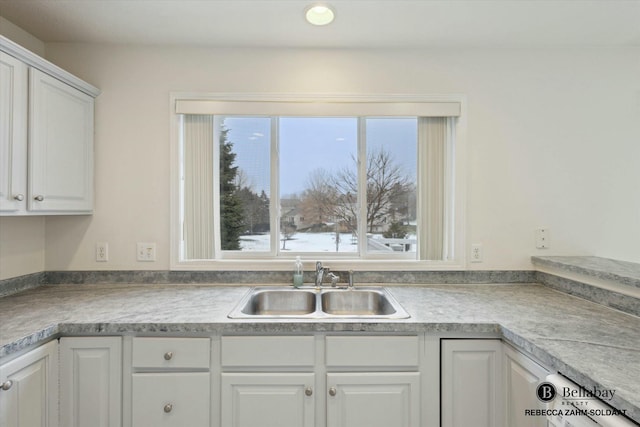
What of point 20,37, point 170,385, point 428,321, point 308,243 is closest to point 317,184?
point 308,243

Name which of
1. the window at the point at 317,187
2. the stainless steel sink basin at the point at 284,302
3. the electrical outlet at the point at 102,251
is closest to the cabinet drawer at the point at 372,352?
the stainless steel sink basin at the point at 284,302

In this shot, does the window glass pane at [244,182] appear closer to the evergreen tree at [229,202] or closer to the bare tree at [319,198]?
the evergreen tree at [229,202]

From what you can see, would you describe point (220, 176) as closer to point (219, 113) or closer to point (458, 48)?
point (219, 113)

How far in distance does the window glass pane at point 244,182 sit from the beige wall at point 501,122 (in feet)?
0.90

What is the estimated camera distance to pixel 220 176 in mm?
2121

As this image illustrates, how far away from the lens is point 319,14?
1.63 meters

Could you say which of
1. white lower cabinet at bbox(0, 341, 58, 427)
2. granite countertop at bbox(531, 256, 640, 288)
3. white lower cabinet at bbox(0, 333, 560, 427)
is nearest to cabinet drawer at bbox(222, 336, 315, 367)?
white lower cabinet at bbox(0, 333, 560, 427)

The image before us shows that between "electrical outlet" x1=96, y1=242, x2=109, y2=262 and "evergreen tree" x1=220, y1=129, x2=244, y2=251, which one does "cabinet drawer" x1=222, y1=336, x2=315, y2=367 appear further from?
"electrical outlet" x1=96, y1=242, x2=109, y2=262

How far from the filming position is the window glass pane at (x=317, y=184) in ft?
7.04

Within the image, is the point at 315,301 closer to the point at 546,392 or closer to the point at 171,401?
the point at 171,401

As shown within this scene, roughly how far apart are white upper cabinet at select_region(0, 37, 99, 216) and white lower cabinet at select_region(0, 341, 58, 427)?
2.18 feet

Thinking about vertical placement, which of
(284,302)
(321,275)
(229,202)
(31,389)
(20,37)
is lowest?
(31,389)

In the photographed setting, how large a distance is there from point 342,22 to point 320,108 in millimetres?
481

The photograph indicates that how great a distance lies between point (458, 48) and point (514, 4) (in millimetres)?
408
